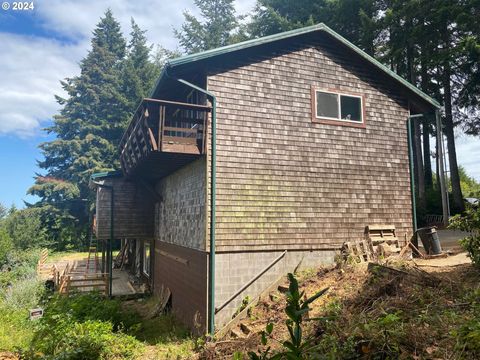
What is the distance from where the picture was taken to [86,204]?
3844 cm

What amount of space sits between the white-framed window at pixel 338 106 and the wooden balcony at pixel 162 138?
3799mm

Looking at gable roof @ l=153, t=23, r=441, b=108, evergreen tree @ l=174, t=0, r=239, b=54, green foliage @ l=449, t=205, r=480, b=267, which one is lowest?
green foliage @ l=449, t=205, r=480, b=267

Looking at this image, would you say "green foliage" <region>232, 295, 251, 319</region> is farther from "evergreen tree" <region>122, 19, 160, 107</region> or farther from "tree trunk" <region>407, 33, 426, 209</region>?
"evergreen tree" <region>122, 19, 160, 107</region>

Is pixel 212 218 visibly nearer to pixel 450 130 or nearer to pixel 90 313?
pixel 90 313

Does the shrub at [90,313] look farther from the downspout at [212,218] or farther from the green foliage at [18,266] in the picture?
the green foliage at [18,266]

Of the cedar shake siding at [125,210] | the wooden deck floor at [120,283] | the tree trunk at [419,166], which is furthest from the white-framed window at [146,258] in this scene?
the tree trunk at [419,166]

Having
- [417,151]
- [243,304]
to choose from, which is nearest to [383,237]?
[243,304]

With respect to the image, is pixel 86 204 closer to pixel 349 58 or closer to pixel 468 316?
pixel 349 58

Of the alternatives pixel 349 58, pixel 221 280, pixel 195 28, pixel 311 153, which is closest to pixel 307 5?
pixel 195 28

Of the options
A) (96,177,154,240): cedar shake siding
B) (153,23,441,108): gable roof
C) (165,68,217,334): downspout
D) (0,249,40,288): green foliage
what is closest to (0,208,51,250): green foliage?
(0,249,40,288): green foliage

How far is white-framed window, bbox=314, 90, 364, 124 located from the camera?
38.9 ft

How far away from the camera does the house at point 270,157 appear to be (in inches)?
405

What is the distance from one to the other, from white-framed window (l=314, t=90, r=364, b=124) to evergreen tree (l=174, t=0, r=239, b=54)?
30.9 meters

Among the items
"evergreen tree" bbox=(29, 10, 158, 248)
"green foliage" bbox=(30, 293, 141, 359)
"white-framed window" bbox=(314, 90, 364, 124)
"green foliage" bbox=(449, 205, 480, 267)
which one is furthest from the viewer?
"evergreen tree" bbox=(29, 10, 158, 248)
